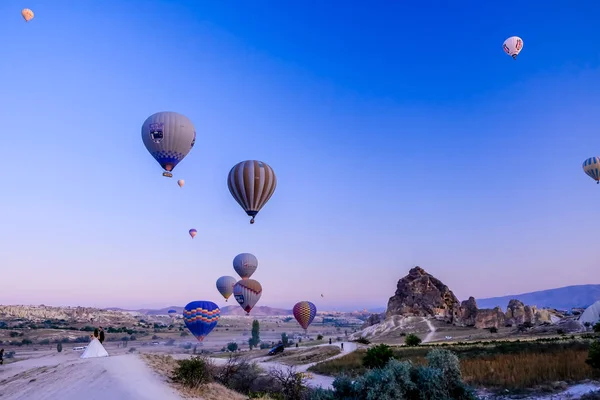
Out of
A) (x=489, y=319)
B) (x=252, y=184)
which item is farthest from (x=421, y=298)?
(x=252, y=184)

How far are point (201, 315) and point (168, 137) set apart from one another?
16.5 meters

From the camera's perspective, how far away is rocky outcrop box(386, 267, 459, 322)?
8569cm

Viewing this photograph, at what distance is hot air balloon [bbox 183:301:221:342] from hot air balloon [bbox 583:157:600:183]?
52.0 metres

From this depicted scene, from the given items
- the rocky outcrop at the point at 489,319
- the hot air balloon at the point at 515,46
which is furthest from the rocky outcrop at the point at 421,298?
the hot air balloon at the point at 515,46

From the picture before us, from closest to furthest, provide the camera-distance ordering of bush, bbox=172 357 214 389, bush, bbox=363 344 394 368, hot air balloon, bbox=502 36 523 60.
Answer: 1. bush, bbox=172 357 214 389
2. bush, bbox=363 344 394 368
3. hot air balloon, bbox=502 36 523 60

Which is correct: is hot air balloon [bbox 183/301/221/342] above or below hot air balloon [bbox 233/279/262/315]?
below

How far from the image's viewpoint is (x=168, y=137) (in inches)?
1454

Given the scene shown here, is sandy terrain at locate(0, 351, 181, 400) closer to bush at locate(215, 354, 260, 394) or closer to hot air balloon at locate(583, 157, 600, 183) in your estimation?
bush at locate(215, 354, 260, 394)

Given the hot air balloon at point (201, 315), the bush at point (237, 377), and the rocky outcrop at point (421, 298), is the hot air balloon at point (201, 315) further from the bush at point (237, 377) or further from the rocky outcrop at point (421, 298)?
the rocky outcrop at point (421, 298)

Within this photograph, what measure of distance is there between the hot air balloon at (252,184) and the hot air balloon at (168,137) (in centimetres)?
555

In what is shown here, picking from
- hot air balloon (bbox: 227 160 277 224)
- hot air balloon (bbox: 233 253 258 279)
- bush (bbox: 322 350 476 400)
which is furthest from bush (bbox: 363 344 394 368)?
hot air balloon (bbox: 233 253 258 279)

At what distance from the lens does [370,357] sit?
26625 mm

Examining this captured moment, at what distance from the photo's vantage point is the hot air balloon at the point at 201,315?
3997cm

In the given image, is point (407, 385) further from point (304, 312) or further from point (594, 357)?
point (304, 312)
